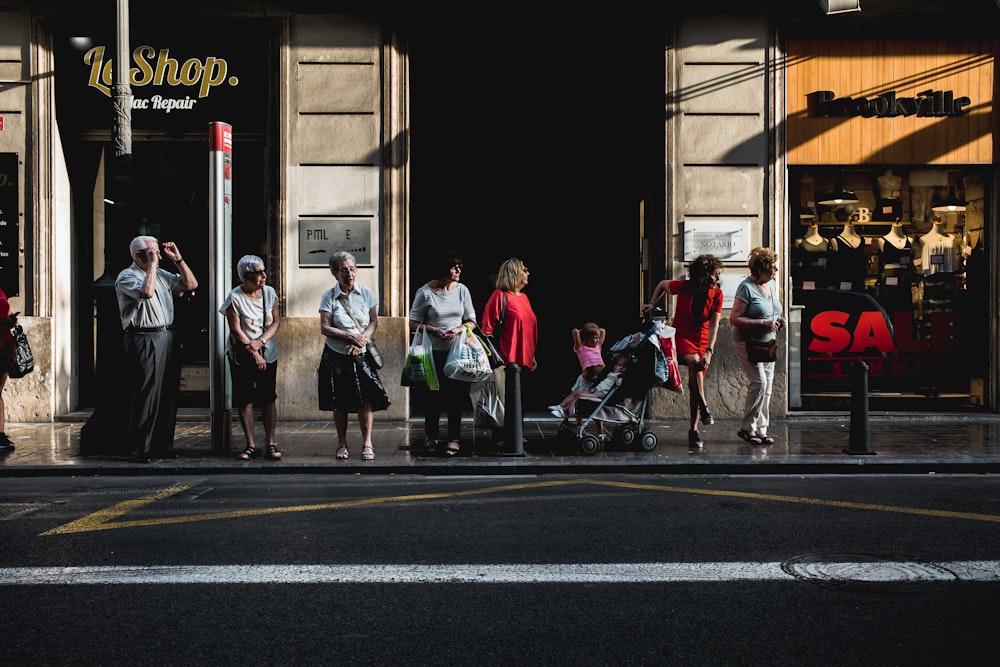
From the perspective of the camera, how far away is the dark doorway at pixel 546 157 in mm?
12539

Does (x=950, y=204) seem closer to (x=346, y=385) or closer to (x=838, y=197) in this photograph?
(x=838, y=197)

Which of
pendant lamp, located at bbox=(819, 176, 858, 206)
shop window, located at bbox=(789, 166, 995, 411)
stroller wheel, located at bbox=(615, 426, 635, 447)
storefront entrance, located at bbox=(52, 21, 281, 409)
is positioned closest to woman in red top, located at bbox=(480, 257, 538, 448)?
stroller wheel, located at bbox=(615, 426, 635, 447)

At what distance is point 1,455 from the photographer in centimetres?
911

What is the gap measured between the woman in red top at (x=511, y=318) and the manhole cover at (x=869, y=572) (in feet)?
15.2

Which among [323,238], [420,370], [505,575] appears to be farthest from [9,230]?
[505,575]

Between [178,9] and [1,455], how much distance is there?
5.82m

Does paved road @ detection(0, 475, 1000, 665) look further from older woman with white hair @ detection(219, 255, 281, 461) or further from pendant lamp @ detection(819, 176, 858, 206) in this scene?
pendant lamp @ detection(819, 176, 858, 206)

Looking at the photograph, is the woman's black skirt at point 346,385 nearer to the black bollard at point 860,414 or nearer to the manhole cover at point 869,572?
the black bollard at point 860,414

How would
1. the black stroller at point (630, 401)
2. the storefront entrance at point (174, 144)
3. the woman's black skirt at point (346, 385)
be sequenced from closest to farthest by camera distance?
the woman's black skirt at point (346, 385) < the black stroller at point (630, 401) < the storefront entrance at point (174, 144)

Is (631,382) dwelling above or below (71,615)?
above

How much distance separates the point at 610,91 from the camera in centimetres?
1273

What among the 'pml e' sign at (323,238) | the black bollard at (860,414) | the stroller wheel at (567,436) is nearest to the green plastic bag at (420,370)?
the stroller wheel at (567,436)

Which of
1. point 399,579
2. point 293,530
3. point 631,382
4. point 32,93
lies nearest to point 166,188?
point 32,93

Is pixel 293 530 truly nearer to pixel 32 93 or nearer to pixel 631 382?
pixel 631 382
